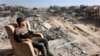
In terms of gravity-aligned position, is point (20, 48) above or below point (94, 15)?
above

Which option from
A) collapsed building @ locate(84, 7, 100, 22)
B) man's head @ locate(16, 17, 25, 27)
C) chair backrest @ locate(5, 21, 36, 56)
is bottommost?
collapsed building @ locate(84, 7, 100, 22)

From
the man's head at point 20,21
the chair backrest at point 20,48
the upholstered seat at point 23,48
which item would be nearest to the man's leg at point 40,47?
the upholstered seat at point 23,48

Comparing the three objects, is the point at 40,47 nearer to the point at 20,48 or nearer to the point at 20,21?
the point at 20,48

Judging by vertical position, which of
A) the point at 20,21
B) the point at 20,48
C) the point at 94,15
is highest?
the point at 20,21

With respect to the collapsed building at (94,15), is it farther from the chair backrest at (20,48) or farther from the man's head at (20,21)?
the man's head at (20,21)

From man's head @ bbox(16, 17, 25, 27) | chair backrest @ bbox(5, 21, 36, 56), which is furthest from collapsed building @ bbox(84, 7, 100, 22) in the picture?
man's head @ bbox(16, 17, 25, 27)

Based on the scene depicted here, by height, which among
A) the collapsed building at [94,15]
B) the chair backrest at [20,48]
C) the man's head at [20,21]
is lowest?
the collapsed building at [94,15]

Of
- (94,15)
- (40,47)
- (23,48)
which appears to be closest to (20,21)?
(23,48)

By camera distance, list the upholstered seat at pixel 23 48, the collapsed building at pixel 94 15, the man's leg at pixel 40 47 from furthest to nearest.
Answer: the collapsed building at pixel 94 15
the man's leg at pixel 40 47
the upholstered seat at pixel 23 48

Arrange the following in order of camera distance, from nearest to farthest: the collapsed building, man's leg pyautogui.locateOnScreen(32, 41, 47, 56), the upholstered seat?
the upholstered seat, man's leg pyautogui.locateOnScreen(32, 41, 47, 56), the collapsed building

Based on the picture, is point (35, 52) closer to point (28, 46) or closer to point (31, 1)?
point (28, 46)

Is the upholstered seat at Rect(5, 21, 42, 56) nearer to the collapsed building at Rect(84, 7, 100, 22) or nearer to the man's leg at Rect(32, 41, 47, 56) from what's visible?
the man's leg at Rect(32, 41, 47, 56)

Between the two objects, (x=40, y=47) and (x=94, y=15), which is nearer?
(x=40, y=47)

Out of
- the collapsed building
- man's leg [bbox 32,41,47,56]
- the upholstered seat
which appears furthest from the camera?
the collapsed building
